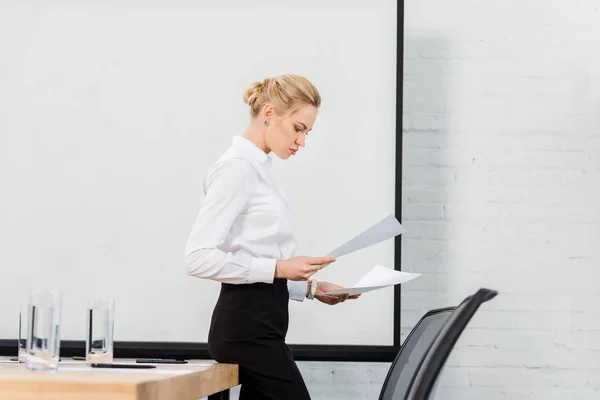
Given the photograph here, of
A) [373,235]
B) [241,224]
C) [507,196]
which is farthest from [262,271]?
[507,196]

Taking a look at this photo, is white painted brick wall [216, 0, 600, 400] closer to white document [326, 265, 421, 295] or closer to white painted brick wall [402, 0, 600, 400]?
white painted brick wall [402, 0, 600, 400]

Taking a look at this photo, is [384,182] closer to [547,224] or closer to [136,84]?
[547,224]

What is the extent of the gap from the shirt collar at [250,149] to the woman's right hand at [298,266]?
0.27 meters

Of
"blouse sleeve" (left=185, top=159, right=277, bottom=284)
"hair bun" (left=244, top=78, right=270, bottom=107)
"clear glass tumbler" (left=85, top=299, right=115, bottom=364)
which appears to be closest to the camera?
"clear glass tumbler" (left=85, top=299, right=115, bottom=364)

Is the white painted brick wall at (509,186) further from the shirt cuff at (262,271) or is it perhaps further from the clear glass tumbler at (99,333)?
the clear glass tumbler at (99,333)

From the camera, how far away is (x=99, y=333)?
1617mm

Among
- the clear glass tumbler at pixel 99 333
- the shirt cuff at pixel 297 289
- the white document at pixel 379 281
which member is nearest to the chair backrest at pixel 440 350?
the white document at pixel 379 281

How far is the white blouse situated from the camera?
1777 mm

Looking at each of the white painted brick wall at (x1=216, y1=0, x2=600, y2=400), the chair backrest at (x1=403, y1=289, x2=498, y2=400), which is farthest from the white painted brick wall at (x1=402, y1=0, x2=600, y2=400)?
the chair backrest at (x1=403, y1=289, x2=498, y2=400)

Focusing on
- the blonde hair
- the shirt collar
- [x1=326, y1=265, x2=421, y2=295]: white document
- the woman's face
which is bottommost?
[x1=326, y1=265, x2=421, y2=295]: white document

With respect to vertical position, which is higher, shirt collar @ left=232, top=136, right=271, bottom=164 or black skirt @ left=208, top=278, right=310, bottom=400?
shirt collar @ left=232, top=136, right=271, bottom=164

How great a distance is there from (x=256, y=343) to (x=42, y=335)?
0.56 meters

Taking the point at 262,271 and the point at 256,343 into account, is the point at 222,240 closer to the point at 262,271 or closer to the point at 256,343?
the point at 262,271

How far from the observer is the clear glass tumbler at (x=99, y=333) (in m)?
1.61
